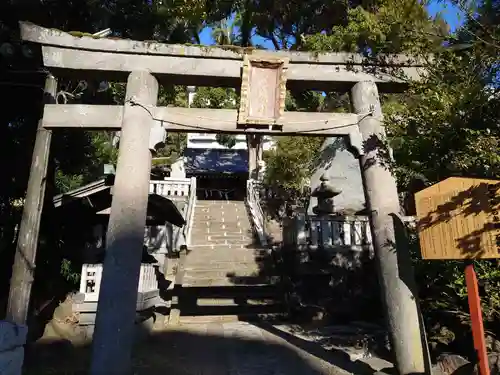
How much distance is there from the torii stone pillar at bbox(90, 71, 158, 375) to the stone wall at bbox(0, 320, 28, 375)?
1268mm

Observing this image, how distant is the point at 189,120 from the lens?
571cm

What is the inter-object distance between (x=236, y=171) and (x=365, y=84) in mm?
20969

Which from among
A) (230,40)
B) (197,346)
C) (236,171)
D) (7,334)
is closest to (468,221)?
(7,334)

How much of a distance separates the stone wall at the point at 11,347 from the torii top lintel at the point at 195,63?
3.68 m

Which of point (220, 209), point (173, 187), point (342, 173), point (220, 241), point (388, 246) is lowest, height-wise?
point (388, 246)

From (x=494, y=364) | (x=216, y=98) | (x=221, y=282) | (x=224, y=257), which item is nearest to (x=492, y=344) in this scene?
(x=494, y=364)

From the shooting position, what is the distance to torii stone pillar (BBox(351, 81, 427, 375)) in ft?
16.3

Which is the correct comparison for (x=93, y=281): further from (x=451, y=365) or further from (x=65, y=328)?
(x=451, y=365)

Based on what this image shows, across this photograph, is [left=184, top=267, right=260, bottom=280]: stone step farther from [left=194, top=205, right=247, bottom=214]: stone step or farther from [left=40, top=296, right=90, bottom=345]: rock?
[left=194, top=205, right=247, bottom=214]: stone step

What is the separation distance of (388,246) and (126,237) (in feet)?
11.4

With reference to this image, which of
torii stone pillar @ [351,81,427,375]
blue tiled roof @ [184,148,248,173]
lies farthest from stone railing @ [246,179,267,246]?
torii stone pillar @ [351,81,427,375]

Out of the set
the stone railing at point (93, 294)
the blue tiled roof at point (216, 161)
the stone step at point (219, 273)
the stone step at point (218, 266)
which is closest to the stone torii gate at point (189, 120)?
the stone railing at point (93, 294)

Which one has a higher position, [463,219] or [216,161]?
[216,161]

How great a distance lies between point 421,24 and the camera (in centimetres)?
477
